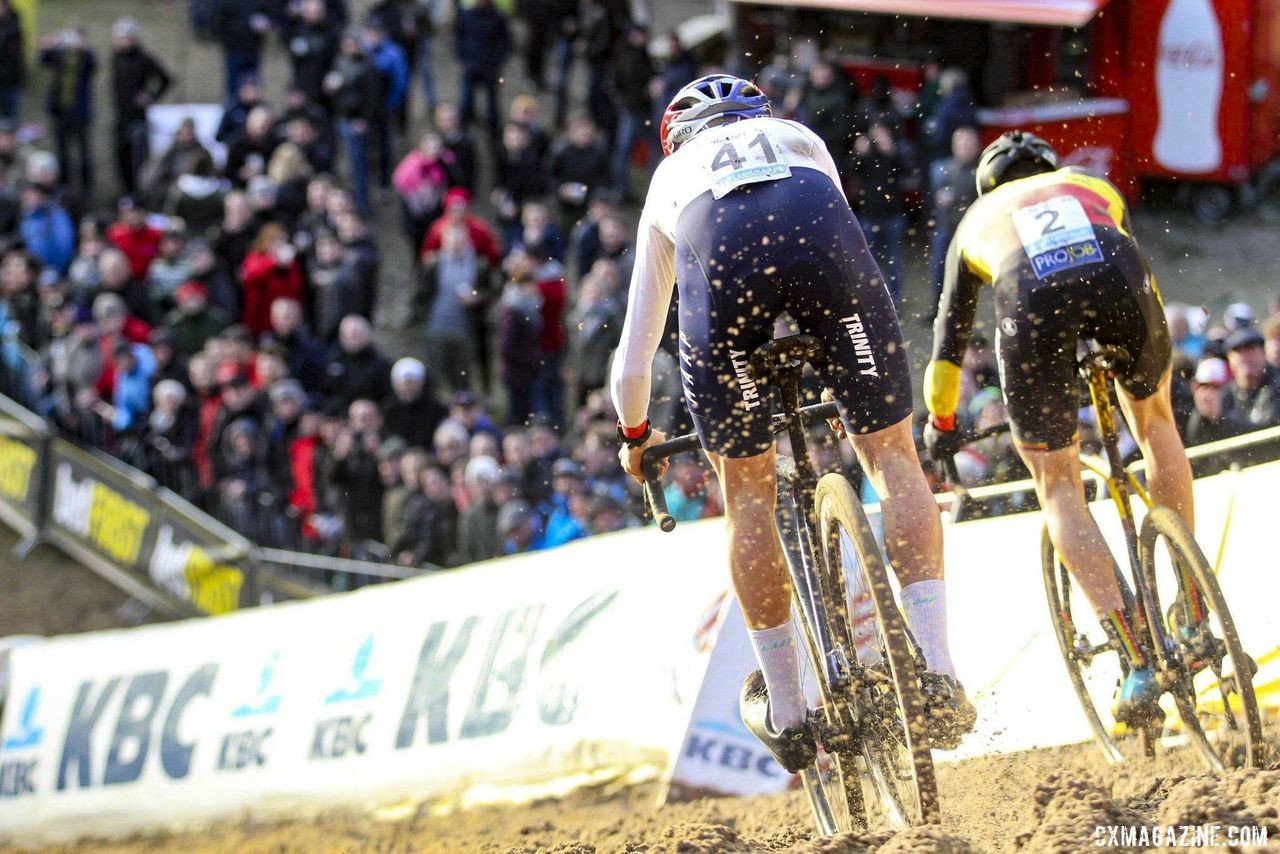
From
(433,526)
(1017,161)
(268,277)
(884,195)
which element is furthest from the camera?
(268,277)

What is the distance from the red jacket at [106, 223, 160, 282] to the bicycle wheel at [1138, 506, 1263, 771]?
38.9 ft

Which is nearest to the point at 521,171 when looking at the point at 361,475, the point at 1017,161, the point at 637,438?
the point at 361,475

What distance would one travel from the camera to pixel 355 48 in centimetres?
1708

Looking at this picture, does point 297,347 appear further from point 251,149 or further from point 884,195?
point 884,195

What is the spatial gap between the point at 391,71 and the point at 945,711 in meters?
13.8

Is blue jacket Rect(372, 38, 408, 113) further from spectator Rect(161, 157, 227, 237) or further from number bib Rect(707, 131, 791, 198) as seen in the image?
number bib Rect(707, 131, 791, 198)

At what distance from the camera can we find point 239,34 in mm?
18891

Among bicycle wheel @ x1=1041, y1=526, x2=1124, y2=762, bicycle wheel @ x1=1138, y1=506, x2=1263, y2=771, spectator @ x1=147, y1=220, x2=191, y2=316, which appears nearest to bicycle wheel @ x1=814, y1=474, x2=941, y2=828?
bicycle wheel @ x1=1138, y1=506, x2=1263, y2=771

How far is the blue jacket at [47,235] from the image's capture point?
1627 cm

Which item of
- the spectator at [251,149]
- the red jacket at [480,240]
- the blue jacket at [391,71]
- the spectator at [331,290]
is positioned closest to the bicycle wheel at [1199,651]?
the red jacket at [480,240]

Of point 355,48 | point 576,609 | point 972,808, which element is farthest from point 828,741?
point 355,48

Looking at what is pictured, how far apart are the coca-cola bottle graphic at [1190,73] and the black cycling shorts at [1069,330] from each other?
29.5 ft

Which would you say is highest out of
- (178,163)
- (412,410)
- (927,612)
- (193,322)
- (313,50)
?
(927,612)

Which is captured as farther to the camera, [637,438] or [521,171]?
[521,171]
